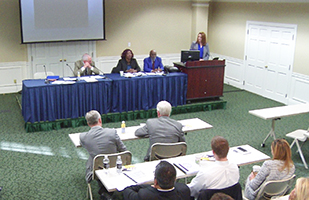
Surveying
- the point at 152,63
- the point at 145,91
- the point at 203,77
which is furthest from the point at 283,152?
the point at 152,63

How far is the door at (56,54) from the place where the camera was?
9.10m

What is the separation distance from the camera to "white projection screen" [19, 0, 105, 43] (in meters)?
8.55

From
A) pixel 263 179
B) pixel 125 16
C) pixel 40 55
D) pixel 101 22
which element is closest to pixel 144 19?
pixel 125 16

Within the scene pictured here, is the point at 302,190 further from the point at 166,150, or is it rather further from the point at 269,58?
the point at 269,58

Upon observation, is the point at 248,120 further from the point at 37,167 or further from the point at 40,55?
the point at 40,55

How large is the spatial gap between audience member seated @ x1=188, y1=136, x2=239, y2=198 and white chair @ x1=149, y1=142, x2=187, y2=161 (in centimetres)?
94

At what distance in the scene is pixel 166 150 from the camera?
4102mm

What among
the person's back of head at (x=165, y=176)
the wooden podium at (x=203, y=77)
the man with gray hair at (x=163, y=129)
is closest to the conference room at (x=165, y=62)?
the wooden podium at (x=203, y=77)

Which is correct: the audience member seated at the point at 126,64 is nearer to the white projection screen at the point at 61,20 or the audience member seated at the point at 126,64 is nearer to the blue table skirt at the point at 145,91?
the blue table skirt at the point at 145,91

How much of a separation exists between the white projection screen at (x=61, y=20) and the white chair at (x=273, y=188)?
276 inches

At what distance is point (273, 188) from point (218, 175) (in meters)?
0.67

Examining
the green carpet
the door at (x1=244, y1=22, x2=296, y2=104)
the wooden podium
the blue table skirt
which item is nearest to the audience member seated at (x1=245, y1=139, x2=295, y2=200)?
the green carpet

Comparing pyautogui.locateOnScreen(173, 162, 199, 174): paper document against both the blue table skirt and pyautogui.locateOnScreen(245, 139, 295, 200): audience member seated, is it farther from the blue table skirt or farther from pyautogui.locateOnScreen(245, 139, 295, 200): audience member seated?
the blue table skirt

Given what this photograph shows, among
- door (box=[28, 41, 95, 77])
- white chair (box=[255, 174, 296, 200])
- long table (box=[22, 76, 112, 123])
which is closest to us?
white chair (box=[255, 174, 296, 200])
